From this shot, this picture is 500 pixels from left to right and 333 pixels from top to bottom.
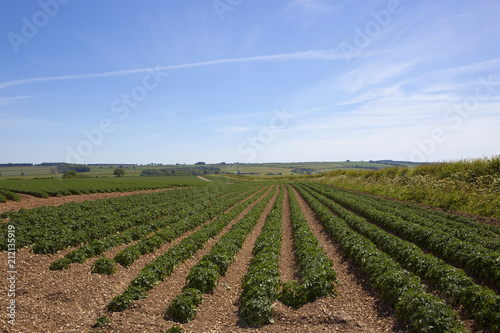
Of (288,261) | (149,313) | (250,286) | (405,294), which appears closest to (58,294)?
(149,313)

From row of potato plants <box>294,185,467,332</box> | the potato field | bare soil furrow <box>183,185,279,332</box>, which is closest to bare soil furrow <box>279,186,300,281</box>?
the potato field

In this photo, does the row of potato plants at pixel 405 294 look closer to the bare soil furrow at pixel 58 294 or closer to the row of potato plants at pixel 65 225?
the bare soil furrow at pixel 58 294

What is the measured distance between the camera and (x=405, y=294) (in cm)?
669

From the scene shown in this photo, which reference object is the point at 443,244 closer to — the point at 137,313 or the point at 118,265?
the point at 137,313

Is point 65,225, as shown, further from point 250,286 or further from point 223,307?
point 250,286

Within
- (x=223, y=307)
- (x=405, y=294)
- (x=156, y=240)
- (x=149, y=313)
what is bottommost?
(x=223, y=307)

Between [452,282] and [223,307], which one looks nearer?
[452,282]

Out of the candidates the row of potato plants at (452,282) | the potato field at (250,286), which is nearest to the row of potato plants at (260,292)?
the potato field at (250,286)

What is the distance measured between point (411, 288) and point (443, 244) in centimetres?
499

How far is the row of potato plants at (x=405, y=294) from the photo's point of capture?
Result: 5.63 m

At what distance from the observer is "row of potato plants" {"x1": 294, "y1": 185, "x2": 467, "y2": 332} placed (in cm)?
A: 563

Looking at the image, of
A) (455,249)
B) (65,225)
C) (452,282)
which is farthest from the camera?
(65,225)

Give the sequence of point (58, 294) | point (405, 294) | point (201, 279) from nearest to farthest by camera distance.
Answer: point (405, 294) → point (58, 294) → point (201, 279)

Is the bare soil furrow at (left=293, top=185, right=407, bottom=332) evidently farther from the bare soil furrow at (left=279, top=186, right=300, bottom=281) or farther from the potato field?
the bare soil furrow at (left=279, top=186, right=300, bottom=281)
